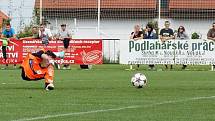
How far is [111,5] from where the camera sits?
48781mm

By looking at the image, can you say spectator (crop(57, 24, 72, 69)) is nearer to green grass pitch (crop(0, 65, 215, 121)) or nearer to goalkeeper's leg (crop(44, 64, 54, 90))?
green grass pitch (crop(0, 65, 215, 121))

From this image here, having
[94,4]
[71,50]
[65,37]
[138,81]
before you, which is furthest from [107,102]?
[94,4]

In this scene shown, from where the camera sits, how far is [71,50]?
101 ft

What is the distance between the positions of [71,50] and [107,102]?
18.0 metres

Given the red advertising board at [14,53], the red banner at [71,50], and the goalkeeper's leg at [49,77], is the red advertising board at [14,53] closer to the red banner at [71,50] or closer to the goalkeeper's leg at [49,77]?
the red banner at [71,50]

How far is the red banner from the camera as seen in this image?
30656mm

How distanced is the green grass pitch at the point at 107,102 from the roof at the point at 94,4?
29428mm

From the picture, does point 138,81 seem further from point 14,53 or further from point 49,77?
point 14,53

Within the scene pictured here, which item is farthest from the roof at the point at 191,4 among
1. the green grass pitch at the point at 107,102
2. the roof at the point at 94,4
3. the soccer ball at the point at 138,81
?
the soccer ball at the point at 138,81

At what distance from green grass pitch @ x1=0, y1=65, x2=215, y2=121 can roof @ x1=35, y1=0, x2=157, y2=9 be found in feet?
96.5

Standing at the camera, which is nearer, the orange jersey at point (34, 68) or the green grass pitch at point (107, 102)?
the green grass pitch at point (107, 102)

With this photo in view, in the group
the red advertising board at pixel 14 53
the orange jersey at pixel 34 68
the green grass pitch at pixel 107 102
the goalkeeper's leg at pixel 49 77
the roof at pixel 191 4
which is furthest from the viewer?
the roof at pixel 191 4

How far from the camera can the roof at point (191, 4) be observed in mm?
49178

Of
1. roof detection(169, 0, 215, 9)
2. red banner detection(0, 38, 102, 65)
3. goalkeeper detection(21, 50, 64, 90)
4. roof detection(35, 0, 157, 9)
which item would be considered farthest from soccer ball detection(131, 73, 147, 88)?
roof detection(169, 0, 215, 9)
